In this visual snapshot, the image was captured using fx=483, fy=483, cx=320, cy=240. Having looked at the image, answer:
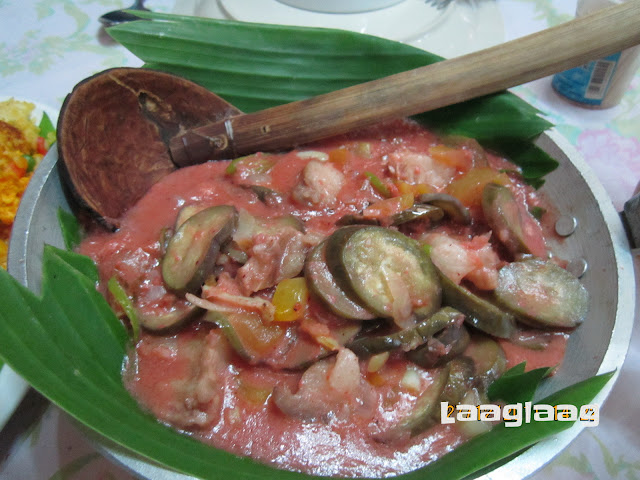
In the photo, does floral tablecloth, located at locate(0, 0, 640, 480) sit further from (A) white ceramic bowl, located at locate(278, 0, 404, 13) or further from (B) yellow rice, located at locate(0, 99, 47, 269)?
(A) white ceramic bowl, located at locate(278, 0, 404, 13)

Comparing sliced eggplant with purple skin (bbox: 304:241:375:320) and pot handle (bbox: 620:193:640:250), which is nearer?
sliced eggplant with purple skin (bbox: 304:241:375:320)

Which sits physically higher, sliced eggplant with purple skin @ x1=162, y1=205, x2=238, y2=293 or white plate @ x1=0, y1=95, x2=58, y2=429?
sliced eggplant with purple skin @ x1=162, y1=205, x2=238, y2=293

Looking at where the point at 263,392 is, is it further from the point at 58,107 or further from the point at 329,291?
the point at 58,107

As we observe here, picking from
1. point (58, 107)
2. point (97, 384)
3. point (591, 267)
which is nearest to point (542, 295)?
point (591, 267)

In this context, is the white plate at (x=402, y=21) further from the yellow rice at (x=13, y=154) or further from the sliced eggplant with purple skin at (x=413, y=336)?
the sliced eggplant with purple skin at (x=413, y=336)

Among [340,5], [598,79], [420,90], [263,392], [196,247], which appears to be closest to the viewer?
[263,392]

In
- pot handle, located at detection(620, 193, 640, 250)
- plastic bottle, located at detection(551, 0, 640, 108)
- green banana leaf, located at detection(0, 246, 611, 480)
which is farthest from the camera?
plastic bottle, located at detection(551, 0, 640, 108)

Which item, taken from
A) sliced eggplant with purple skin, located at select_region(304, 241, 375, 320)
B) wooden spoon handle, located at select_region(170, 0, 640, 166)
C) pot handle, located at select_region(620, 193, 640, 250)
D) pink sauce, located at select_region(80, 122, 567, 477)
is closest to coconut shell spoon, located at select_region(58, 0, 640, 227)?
wooden spoon handle, located at select_region(170, 0, 640, 166)

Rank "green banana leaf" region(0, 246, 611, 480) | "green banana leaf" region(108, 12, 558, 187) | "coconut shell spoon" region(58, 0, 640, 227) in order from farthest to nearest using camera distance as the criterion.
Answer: "green banana leaf" region(108, 12, 558, 187) → "coconut shell spoon" region(58, 0, 640, 227) → "green banana leaf" region(0, 246, 611, 480)
